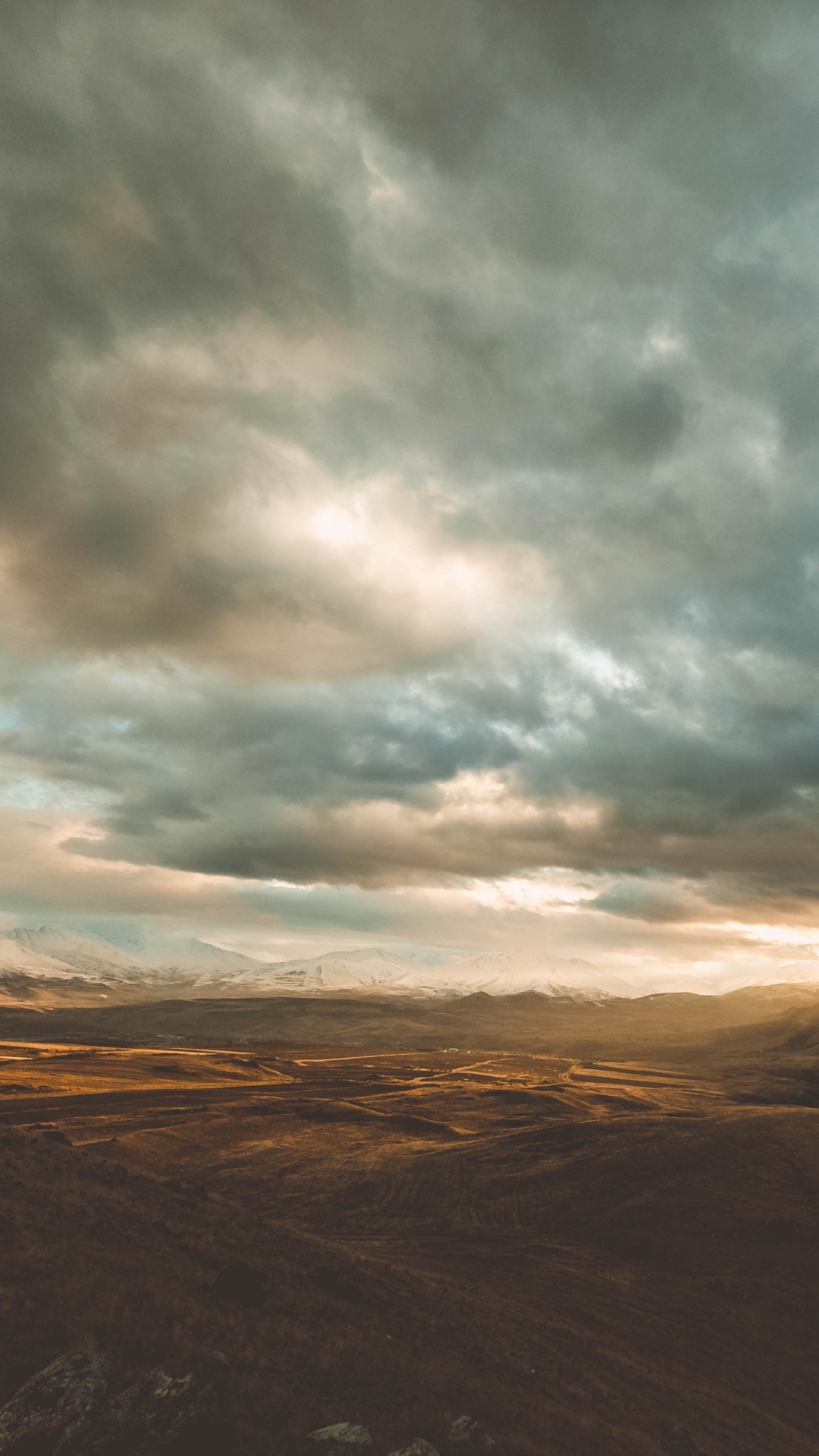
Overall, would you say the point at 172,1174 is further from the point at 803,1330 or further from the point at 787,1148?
the point at 787,1148

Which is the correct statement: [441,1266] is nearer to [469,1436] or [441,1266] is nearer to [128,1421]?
[469,1436]

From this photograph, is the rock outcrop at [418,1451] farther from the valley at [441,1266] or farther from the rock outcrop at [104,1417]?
the rock outcrop at [104,1417]

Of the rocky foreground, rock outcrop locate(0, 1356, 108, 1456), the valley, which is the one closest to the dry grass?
the valley

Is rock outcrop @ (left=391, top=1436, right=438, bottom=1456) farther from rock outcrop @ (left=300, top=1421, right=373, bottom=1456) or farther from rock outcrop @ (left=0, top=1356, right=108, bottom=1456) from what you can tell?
rock outcrop @ (left=0, top=1356, right=108, bottom=1456)

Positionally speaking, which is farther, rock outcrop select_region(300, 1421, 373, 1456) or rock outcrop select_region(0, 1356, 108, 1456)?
rock outcrop select_region(300, 1421, 373, 1456)

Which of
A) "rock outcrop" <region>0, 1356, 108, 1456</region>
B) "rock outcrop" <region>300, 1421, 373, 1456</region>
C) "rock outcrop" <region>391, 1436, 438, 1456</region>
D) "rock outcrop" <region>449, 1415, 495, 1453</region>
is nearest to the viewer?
"rock outcrop" <region>0, 1356, 108, 1456</region>

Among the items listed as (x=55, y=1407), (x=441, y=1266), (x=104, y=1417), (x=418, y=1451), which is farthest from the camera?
(x=441, y=1266)

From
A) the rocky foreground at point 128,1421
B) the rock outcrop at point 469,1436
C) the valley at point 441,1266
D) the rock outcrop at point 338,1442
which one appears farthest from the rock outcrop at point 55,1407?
the rock outcrop at point 469,1436

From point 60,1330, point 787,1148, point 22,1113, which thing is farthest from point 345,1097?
point 60,1330

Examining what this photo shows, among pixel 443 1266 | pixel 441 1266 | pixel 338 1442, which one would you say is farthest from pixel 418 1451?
pixel 443 1266

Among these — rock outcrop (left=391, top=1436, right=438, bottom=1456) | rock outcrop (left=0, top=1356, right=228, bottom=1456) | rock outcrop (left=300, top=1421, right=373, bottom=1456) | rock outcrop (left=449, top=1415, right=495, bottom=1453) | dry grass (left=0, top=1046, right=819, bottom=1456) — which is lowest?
dry grass (left=0, top=1046, right=819, bottom=1456)

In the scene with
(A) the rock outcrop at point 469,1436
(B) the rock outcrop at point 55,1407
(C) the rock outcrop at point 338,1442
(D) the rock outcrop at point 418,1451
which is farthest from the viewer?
(A) the rock outcrop at point 469,1436

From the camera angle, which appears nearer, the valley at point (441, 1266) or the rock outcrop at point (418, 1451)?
the rock outcrop at point (418, 1451)

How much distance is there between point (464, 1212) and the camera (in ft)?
167
